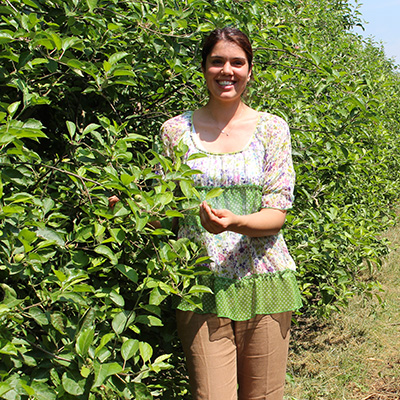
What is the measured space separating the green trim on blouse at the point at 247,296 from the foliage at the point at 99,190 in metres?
0.10

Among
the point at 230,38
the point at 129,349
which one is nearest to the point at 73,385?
the point at 129,349

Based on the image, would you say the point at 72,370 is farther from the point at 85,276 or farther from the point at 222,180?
the point at 222,180

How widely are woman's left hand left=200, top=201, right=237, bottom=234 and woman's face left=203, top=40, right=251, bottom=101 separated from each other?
1.67ft

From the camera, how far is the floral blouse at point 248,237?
211cm

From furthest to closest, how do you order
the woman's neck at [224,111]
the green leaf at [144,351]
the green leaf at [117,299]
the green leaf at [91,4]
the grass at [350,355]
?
1. the grass at [350,355]
2. the woman's neck at [224,111]
3. the green leaf at [91,4]
4. the green leaf at [117,299]
5. the green leaf at [144,351]

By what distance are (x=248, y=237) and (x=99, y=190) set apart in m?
0.60

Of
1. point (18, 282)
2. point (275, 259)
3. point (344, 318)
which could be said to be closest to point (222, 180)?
point (275, 259)

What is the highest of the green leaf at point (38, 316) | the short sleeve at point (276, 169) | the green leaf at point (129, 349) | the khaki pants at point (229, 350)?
the short sleeve at point (276, 169)

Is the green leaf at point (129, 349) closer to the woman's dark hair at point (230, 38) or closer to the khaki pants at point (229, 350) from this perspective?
the khaki pants at point (229, 350)

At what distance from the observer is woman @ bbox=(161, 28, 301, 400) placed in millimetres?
2102

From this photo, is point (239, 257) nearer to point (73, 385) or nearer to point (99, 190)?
point (99, 190)

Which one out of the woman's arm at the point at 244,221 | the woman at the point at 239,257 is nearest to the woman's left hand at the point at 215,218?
the woman's arm at the point at 244,221

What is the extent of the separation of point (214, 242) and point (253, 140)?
420mm

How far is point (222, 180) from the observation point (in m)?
2.12
